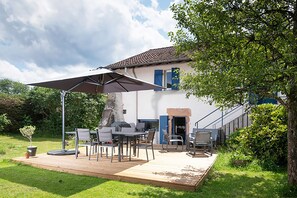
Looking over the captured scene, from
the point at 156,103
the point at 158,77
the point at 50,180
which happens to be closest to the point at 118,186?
the point at 50,180

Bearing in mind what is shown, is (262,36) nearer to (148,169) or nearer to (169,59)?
(148,169)

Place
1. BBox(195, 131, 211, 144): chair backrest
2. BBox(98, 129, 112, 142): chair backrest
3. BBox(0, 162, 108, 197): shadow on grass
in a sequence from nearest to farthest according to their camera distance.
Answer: BBox(0, 162, 108, 197): shadow on grass, BBox(98, 129, 112, 142): chair backrest, BBox(195, 131, 211, 144): chair backrest

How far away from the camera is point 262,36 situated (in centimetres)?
472

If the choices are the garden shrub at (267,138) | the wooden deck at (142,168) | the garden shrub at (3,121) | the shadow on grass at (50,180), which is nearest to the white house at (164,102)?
the garden shrub at (267,138)

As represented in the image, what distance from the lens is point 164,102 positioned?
12625mm

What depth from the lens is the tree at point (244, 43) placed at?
14.2 feet

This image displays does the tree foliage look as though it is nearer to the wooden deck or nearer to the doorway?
the wooden deck

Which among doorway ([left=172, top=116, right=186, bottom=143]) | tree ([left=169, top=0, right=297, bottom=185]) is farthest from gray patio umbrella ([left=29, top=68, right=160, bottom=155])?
doorway ([left=172, top=116, right=186, bottom=143])

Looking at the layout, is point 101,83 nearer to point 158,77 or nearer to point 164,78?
point 158,77

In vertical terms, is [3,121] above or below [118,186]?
above

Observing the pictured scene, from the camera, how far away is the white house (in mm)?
11930

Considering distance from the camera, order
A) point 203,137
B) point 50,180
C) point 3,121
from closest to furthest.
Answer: point 50,180
point 203,137
point 3,121

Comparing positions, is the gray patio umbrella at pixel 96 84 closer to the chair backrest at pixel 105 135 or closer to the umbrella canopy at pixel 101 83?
the umbrella canopy at pixel 101 83

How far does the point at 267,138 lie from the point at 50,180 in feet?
19.4
